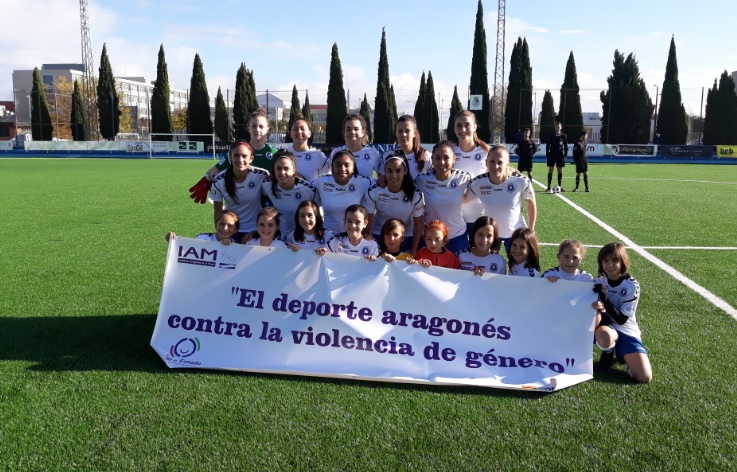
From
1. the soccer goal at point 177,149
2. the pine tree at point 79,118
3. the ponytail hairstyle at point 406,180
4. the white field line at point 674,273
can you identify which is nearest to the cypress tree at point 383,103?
the soccer goal at point 177,149

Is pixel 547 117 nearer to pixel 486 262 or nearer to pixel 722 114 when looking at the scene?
pixel 722 114

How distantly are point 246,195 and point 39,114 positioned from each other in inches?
2146

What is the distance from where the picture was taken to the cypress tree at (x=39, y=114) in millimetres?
50688

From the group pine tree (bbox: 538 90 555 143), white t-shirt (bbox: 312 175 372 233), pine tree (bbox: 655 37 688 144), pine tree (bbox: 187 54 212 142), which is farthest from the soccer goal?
white t-shirt (bbox: 312 175 372 233)

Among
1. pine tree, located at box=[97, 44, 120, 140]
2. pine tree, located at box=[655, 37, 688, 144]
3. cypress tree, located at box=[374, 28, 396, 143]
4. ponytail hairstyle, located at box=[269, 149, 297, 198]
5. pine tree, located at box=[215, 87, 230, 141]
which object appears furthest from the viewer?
pine tree, located at box=[215, 87, 230, 141]

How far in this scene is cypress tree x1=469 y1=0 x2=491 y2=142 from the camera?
46.8m

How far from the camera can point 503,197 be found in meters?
4.93

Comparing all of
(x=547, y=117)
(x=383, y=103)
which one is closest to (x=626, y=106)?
(x=547, y=117)

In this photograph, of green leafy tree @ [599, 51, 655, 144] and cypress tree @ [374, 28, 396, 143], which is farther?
cypress tree @ [374, 28, 396, 143]

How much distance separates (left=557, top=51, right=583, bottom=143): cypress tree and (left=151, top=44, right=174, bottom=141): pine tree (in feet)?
101

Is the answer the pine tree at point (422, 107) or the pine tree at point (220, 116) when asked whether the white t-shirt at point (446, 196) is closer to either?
the pine tree at point (422, 107)

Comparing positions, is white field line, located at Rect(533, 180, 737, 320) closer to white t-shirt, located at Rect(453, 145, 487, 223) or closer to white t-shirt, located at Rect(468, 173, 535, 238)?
white t-shirt, located at Rect(468, 173, 535, 238)

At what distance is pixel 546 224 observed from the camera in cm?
1046

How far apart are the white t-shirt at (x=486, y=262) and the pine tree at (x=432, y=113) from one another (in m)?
46.2
